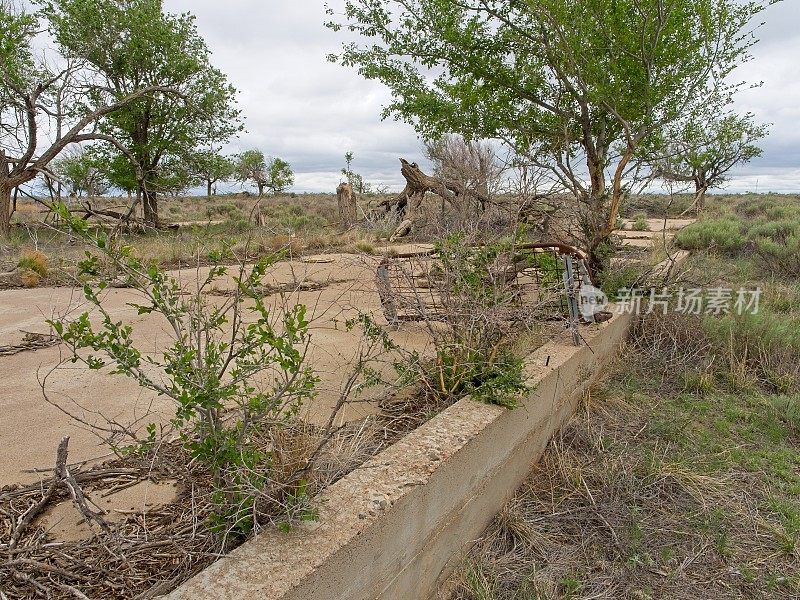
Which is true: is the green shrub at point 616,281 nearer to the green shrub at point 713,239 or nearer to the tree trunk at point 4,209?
the green shrub at point 713,239

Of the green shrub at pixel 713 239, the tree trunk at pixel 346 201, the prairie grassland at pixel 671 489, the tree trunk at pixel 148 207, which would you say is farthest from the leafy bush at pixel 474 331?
the tree trunk at pixel 346 201

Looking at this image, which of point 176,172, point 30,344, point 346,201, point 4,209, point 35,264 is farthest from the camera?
point 176,172

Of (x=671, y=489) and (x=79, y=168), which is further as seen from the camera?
(x=79, y=168)

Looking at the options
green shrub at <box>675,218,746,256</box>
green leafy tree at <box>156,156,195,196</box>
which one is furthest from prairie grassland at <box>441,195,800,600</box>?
green leafy tree at <box>156,156,195,196</box>

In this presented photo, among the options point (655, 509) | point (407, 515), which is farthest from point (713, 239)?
point (407, 515)

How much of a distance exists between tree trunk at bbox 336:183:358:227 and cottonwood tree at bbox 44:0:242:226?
5.50m

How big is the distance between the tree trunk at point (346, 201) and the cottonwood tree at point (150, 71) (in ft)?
18.0

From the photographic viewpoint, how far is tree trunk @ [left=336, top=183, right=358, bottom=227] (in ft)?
53.3

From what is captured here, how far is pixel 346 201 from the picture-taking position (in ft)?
55.1

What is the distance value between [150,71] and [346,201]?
28.0ft

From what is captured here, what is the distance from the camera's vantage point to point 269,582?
63.0 inches

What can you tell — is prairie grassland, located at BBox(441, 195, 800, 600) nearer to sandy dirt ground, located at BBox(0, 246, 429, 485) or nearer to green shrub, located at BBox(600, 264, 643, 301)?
green shrub, located at BBox(600, 264, 643, 301)

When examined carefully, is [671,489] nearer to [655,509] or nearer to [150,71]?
[655,509]

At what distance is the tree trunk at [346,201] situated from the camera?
1623 cm
